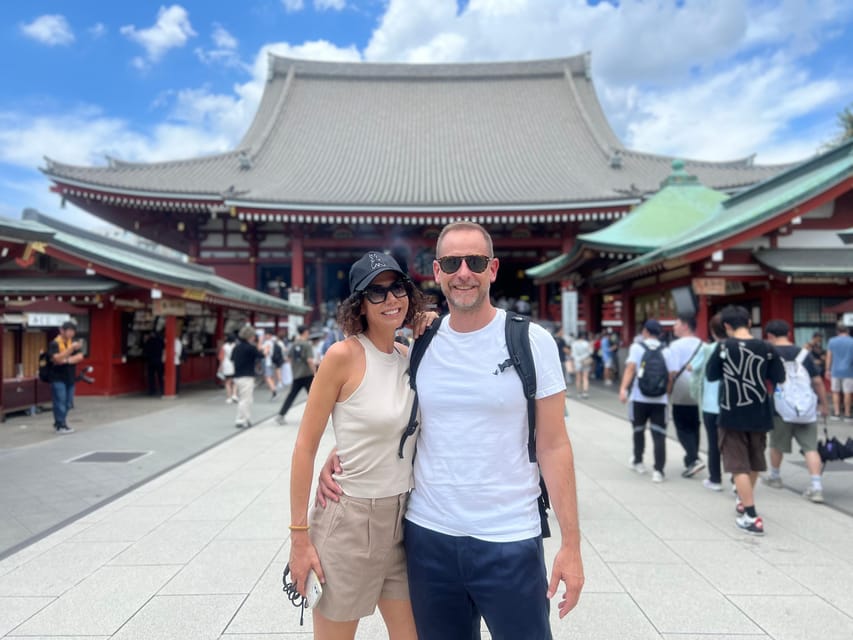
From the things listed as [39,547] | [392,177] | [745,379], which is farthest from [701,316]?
[392,177]

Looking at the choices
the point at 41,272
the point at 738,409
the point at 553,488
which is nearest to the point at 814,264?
the point at 738,409

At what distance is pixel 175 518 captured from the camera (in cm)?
448

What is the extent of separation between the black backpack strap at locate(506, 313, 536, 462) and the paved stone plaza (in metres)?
1.60

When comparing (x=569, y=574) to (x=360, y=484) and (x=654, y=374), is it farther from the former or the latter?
(x=654, y=374)

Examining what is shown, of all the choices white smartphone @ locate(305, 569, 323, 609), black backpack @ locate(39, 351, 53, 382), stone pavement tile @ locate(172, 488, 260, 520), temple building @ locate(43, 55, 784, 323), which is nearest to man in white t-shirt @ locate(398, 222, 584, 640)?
white smartphone @ locate(305, 569, 323, 609)

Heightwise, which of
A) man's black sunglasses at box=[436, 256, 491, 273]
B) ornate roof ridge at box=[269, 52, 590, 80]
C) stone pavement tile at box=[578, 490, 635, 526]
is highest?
ornate roof ridge at box=[269, 52, 590, 80]

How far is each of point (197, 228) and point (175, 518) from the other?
15.7 meters

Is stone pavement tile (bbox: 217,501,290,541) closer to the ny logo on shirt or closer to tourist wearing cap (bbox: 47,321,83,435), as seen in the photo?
the ny logo on shirt

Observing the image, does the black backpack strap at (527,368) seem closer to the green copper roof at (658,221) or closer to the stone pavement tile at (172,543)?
the stone pavement tile at (172,543)

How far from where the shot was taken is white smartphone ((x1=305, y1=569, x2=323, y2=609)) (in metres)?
1.69

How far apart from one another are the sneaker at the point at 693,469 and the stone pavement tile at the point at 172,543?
14.7 ft

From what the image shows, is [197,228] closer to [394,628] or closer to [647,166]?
[647,166]

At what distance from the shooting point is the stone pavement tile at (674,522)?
13.3 feet

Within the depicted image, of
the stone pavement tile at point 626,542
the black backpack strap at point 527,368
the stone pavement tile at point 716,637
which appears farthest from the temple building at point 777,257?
the black backpack strap at point 527,368
